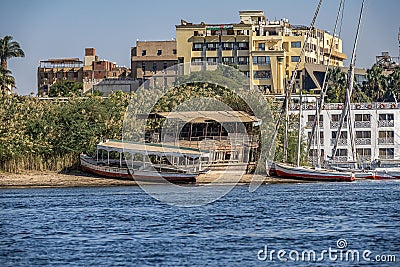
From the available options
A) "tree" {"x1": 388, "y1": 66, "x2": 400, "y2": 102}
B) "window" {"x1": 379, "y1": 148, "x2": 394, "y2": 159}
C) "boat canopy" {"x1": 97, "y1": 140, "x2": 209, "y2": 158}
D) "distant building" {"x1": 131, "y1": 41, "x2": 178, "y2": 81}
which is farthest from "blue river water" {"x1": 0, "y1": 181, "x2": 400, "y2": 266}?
"distant building" {"x1": 131, "y1": 41, "x2": 178, "y2": 81}

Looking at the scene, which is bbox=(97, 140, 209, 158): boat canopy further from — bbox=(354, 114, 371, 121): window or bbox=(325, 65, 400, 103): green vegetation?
bbox=(325, 65, 400, 103): green vegetation

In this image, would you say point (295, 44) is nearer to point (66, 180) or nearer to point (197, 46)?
point (197, 46)

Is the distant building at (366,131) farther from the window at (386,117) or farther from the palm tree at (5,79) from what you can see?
the palm tree at (5,79)

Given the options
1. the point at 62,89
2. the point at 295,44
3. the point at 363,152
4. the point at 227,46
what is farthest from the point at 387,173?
the point at 295,44

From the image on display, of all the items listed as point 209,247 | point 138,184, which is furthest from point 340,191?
point 209,247

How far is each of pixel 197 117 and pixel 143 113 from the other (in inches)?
280

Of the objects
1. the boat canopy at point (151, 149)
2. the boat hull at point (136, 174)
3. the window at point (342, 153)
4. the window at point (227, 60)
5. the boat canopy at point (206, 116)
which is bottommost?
the boat hull at point (136, 174)

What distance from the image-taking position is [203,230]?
149 ft

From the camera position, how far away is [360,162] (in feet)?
331

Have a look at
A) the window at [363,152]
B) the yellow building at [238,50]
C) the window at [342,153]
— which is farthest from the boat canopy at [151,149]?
the yellow building at [238,50]

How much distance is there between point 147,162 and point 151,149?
1588 millimetres

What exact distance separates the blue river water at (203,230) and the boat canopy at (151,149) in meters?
14.3

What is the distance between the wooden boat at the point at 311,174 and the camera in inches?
3561

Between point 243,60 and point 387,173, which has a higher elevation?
point 243,60
